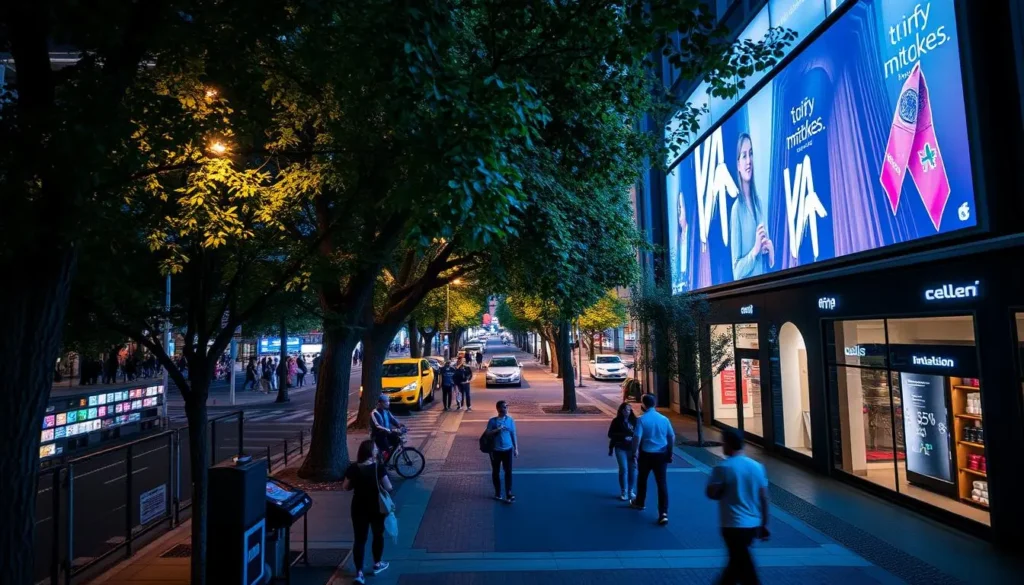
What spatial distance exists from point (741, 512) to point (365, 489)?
12.0 feet

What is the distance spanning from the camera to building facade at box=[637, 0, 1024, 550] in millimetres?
6965

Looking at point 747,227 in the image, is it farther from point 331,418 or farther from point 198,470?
point 198,470

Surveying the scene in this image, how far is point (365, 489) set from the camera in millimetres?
6000

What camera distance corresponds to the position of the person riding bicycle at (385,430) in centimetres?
→ 1003

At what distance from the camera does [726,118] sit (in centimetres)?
1471

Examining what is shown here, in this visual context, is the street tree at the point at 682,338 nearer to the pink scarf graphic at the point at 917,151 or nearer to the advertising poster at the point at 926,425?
the advertising poster at the point at 926,425

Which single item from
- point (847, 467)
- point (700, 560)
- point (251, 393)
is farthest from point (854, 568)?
point (251, 393)

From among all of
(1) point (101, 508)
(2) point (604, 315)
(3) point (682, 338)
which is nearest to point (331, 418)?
(1) point (101, 508)

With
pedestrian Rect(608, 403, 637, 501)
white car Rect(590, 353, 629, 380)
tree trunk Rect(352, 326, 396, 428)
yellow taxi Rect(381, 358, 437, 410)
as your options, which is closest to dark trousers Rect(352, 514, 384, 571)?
pedestrian Rect(608, 403, 637, 501)

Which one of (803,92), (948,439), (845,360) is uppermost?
(803,92)

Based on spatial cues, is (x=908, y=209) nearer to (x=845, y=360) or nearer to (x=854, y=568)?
(x=845, y=360)

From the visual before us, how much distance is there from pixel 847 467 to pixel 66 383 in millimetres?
33226

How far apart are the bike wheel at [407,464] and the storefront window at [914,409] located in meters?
7.68

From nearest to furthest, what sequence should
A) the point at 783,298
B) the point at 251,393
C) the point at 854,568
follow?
the point at 854,568
the point at 783,298
the point at 251,393
